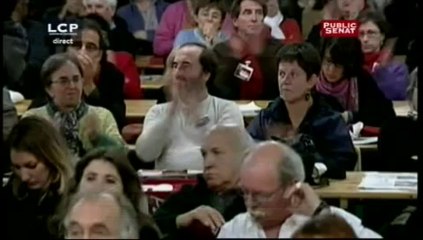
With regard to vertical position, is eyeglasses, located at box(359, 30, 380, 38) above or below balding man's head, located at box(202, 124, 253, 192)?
above

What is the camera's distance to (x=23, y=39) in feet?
17.5

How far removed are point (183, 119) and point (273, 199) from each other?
145 centimetres

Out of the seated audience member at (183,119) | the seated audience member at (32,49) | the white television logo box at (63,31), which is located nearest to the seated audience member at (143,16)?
the seated audience member at (32,49)

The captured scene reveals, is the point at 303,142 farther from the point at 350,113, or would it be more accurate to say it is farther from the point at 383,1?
the point at 383,1

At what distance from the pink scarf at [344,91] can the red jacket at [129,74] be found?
37.1 inches

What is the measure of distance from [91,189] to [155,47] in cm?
272

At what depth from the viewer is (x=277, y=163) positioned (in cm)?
337

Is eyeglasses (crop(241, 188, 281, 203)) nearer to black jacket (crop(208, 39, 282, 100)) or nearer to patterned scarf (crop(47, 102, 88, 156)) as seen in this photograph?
patterned scarf (crop(47, 102, 88, 156))

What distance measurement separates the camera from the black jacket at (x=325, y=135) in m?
4.48

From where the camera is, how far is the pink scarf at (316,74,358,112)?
17.5ft

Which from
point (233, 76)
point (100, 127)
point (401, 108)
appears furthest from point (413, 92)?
point (100, 127)

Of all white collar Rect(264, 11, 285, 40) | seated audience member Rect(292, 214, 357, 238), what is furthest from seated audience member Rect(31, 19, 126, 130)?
seated audience member Rect(292, 214, 357, 238)

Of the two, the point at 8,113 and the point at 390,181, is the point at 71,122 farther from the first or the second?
the point at 390,181

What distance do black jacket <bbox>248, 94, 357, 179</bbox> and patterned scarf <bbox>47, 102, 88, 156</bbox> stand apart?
599mm
